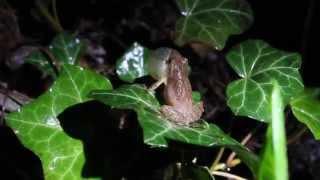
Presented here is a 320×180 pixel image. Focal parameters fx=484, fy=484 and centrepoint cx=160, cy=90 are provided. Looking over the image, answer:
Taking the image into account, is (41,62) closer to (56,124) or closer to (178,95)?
(56,124)

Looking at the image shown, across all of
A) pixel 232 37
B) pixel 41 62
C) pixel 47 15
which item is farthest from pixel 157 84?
pixel 232 37

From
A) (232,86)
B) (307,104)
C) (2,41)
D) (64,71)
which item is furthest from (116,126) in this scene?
(2,41)

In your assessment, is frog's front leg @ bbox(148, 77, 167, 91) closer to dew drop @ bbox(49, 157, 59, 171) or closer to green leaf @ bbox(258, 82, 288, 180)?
dew drop @ bbox(49, 157, 59, 171)

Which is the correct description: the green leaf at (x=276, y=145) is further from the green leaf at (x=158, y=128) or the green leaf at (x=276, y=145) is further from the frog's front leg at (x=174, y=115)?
the frog's front leg at (x=174, y=115)

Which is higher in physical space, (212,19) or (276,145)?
(276,145)

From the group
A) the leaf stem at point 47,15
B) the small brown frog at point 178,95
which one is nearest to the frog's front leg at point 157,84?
the small brown frog at point 178,95

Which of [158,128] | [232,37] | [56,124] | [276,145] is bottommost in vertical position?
[232,37]

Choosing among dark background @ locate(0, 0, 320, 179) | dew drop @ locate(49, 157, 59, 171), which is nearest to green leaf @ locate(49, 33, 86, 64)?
dark background @ locate(0, 0, 320, 179)
